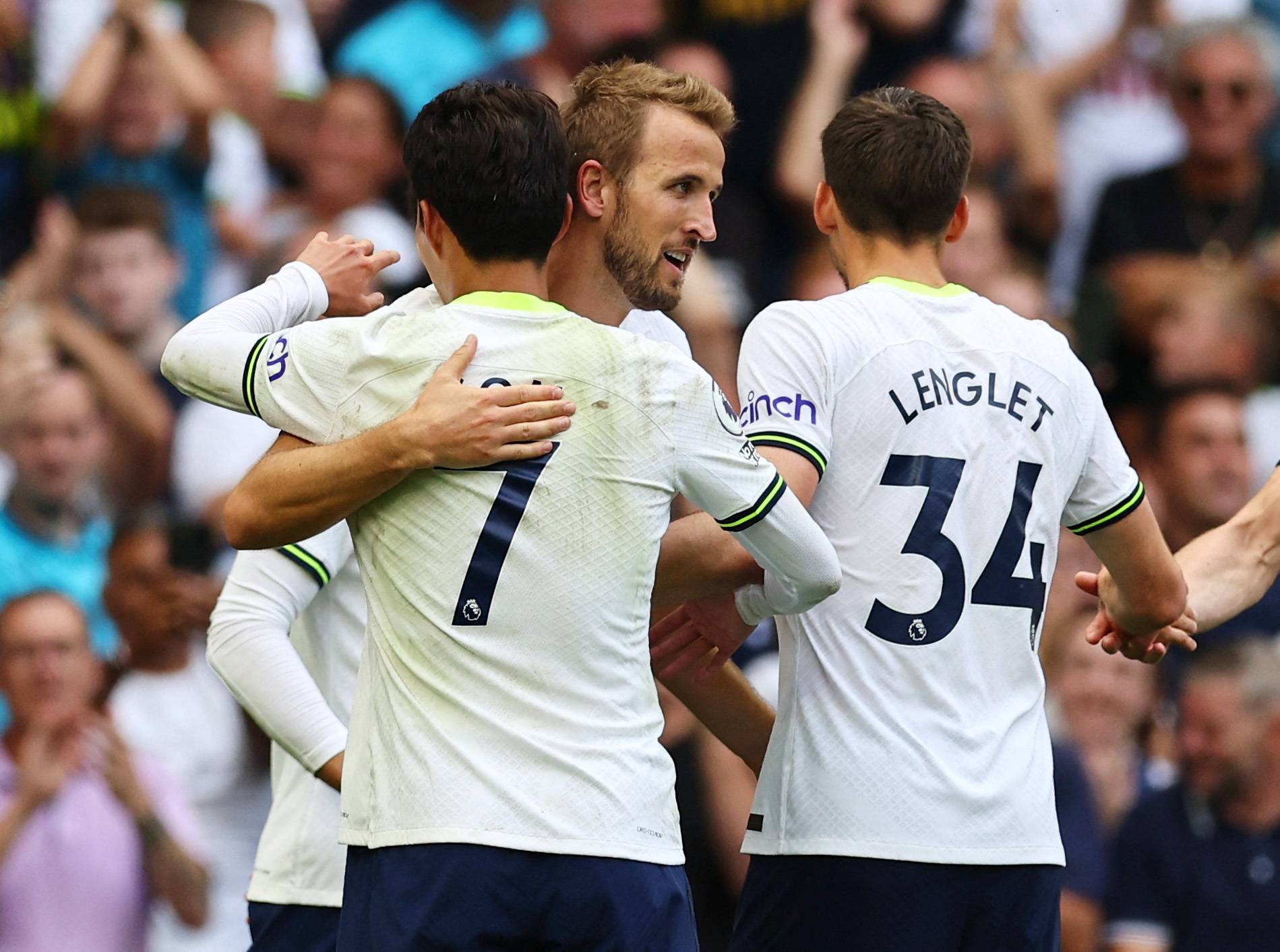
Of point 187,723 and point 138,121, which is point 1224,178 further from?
point 187,723

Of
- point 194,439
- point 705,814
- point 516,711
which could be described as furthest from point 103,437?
point 516,711

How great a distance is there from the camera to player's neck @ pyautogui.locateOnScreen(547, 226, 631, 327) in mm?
3842

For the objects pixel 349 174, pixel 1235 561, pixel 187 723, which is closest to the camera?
pixel 1235 561

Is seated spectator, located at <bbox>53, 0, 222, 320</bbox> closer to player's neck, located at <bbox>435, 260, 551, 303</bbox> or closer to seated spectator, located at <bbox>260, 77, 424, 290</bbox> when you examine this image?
seated spectator, located at <bbox>260, 77, 424, 290</bbox>

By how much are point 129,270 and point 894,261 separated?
498 cm

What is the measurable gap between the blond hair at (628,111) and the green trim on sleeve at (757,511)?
1.04 m

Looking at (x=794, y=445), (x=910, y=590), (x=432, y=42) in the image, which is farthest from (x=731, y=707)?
(x=432, y=42)

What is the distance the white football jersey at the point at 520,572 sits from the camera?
9.23 ft

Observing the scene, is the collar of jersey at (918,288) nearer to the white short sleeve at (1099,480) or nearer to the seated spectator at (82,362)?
the white short sleeve at (1099,480)

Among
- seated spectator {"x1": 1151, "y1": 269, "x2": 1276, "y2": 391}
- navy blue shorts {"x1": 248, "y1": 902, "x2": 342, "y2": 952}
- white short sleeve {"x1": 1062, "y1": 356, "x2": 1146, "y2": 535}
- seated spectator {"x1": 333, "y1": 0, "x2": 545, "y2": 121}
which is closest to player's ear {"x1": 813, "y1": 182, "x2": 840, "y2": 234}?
white short sleeve {"x1": 1062, "y1": 356, "x2": 1146, "y2": 535}

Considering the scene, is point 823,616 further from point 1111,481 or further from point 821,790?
point 1111,481

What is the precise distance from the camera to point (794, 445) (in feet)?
11.0

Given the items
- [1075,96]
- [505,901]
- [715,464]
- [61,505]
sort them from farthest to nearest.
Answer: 1. [1075,96]
2. [61,505]
3. [715,464]
4. [505,901]

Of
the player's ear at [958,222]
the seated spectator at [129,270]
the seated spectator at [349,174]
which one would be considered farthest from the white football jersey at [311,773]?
the seated spectator at [349,174]
